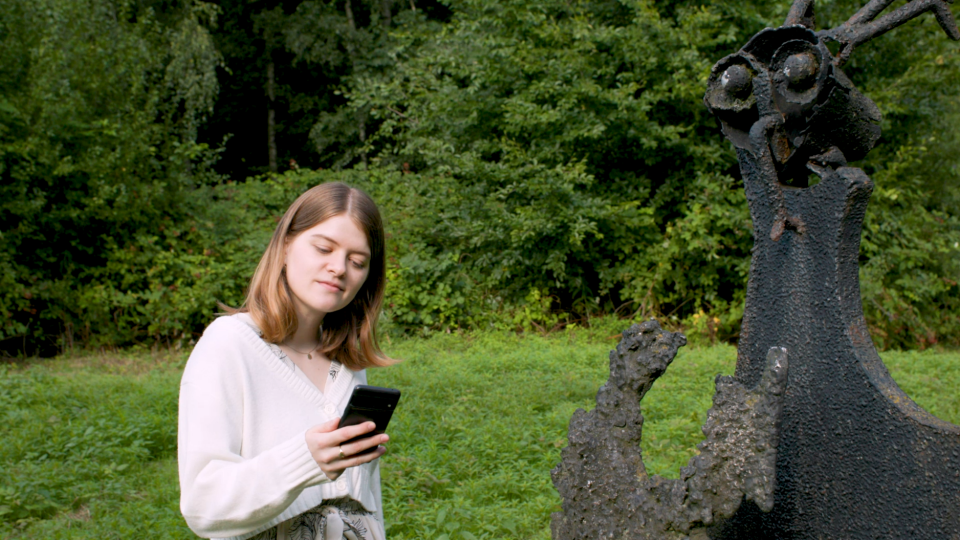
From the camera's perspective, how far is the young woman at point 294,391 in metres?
1.50

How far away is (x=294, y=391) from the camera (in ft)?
5.86

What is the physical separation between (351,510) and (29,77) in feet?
29.1

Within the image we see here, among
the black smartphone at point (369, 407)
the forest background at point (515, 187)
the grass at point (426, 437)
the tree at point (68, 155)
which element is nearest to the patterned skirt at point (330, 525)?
the black smartphone at point (369, 407)

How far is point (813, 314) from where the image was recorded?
241cm

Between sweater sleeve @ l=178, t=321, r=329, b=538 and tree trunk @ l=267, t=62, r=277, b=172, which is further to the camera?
tree trunk @ l=267, t=62, r=277, b=172

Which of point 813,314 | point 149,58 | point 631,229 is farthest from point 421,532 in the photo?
point 149,58

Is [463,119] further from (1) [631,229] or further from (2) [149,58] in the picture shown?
(2) [149,58]

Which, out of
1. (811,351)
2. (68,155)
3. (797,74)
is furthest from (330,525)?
(68,155)

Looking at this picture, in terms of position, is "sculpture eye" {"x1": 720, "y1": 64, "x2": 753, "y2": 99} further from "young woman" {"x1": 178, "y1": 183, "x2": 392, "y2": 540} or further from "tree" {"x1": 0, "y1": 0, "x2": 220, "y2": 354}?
"tree" {"x1": 0, "y1": 0, "x2": 220, "y2": 354}

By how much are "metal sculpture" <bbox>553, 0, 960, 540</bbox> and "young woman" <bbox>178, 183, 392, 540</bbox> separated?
671 mm

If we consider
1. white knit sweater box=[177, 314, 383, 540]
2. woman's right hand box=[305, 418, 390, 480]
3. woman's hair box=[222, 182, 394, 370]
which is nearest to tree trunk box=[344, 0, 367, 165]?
woman's hair box=[222, 182, 394, 370]

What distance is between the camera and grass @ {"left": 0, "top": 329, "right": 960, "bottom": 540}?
3826 mm

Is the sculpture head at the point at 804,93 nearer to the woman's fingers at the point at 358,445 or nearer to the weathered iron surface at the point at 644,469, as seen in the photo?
the weathered iron surface at the point at 644,469

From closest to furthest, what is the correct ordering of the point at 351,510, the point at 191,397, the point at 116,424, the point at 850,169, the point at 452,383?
the point at 191,397 → the point at 351,510 → the point at 850,169 → the point at 116,424 → the point at 452,383
